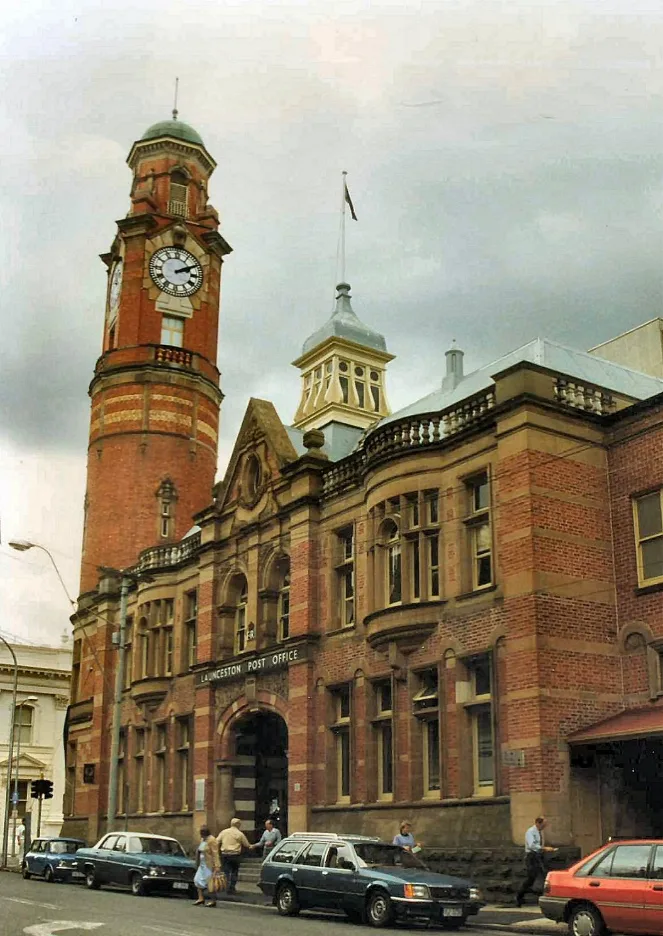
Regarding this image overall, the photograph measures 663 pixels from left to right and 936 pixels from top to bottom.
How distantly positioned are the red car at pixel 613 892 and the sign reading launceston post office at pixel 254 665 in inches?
595

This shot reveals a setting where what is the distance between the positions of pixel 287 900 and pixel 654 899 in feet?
25.1

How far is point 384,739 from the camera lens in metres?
28.0

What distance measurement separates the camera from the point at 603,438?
25.6 metres

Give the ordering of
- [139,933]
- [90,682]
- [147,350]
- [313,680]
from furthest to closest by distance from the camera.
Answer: [147,350]
[90,682]
[313,680]
[139,933]

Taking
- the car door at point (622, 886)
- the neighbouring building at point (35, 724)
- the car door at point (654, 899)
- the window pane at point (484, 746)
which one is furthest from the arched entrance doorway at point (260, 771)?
the neighbouring building at point (35, 724)

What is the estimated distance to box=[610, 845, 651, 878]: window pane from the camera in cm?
1523

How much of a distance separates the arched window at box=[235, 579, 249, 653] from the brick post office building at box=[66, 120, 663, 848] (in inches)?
2.8

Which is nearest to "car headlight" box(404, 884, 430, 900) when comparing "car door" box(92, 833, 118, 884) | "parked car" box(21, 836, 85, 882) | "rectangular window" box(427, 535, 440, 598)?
"rectangular window" box(427, 535, 440, 598)

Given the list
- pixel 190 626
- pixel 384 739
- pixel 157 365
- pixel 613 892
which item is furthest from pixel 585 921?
pixel 157 365

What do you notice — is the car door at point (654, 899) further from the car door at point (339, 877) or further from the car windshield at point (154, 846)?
the car windshield at point (154, 846)

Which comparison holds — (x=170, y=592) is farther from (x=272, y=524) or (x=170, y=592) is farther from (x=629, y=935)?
(x=629, y=935)

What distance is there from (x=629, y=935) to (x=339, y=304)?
3692 cm

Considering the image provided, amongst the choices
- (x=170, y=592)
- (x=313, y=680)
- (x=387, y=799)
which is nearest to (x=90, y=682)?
(x=170, y=592)

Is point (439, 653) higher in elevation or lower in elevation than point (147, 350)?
lower
